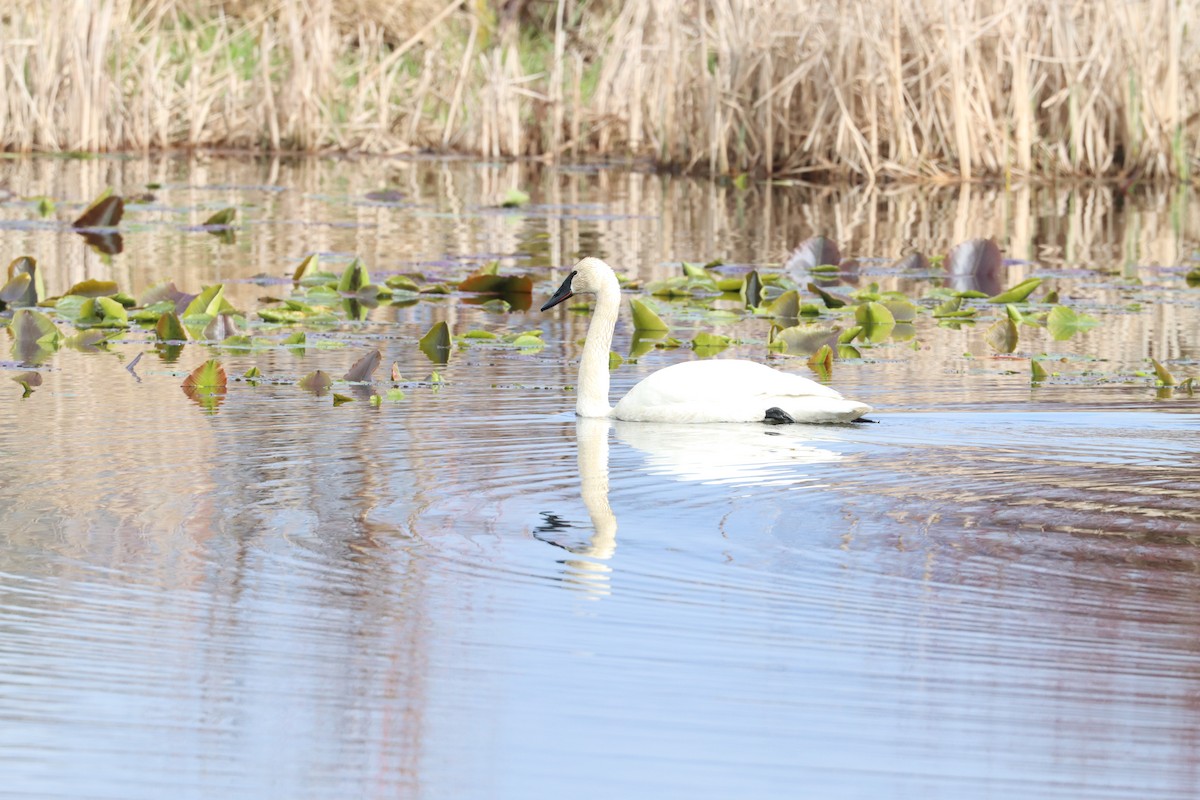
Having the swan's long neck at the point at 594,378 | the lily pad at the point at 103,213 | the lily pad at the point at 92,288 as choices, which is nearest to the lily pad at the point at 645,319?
the swan's long neck at the point at 594,378

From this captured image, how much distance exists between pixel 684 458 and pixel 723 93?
11.7 metres

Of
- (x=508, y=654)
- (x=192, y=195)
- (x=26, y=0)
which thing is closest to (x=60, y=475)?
(x=508, y=654)

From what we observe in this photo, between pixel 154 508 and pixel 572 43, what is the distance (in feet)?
63.8

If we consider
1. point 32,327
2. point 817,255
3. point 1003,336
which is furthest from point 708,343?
point 32,327

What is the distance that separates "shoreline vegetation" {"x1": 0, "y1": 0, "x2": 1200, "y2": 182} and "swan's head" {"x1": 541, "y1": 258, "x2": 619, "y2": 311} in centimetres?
881

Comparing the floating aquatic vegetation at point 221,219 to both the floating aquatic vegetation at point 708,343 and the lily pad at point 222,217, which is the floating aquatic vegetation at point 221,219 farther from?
the floating aquatic vegetation at point 708,343

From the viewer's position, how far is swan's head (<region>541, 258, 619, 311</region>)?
23.6 ft

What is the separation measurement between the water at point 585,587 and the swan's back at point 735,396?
0.10 m

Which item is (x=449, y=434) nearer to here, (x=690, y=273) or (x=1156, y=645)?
(x=1156, y=645)

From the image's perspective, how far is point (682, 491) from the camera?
206 inches

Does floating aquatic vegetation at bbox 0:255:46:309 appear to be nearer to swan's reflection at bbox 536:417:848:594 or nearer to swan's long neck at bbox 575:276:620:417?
swan's long neck at bbox 575:276:620:417

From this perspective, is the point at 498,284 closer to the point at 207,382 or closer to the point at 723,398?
the point at 207,382

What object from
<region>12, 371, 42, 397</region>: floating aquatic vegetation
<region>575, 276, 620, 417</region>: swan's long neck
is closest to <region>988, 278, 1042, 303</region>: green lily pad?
<region>575, 276, 620, 417</region>: swan's long neck

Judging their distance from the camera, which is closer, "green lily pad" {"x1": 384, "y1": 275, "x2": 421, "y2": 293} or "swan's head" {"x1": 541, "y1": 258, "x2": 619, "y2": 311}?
"swan's head" {"x1": 541, "y1": 258, "x2": 619, "y2": 311}
